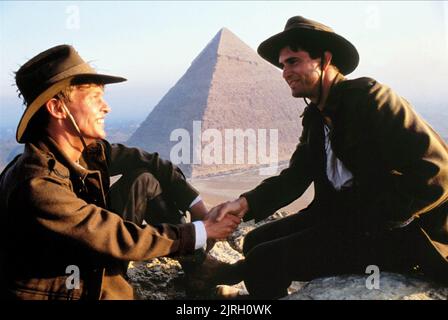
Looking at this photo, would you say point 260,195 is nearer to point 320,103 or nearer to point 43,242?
point 320,103

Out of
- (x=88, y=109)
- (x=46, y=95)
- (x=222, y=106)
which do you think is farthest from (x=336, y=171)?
(x=222, y=106)

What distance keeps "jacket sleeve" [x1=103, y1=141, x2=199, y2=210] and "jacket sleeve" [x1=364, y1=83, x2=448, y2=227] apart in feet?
4.45

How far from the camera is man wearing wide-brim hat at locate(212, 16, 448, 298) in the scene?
2502 millimetres

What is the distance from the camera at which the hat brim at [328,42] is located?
297 centimetres

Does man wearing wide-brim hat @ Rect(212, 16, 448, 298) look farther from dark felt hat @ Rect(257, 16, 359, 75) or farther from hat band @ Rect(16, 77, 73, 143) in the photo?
hat band @ Rect(16, 77, 73, 143)

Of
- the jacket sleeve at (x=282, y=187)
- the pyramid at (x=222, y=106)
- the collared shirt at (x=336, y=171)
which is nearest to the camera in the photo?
the collared shirt at (x=336, y=171)

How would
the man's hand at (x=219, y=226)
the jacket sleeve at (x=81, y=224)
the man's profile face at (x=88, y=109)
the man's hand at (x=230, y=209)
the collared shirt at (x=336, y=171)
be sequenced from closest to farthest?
the jacket sleeve at (x=81, y=224) → the man's profile face at (x=88, y=109) → the man's hand at (x=219, y=226) → the collared shirt at (x=336, y=171) → the man's hand at (x=230, y=209)

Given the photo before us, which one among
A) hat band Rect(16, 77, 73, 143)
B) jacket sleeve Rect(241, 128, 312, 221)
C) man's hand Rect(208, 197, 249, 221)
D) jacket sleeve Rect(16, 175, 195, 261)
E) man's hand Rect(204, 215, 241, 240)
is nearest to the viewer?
jacket sleeve Rect(16, 175, 195, 261)

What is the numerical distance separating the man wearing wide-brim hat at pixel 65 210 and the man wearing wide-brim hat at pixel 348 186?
24.4 inches

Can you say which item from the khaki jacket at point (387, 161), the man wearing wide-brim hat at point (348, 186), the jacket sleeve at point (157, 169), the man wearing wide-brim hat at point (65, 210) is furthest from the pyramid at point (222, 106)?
the man wearing wide-brim hat at point (65, 210)

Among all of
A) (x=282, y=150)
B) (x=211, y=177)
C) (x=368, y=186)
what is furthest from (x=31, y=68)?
(x=282, y=150)

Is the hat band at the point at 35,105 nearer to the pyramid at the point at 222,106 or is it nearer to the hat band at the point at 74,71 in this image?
the hat band at the point at 74,71

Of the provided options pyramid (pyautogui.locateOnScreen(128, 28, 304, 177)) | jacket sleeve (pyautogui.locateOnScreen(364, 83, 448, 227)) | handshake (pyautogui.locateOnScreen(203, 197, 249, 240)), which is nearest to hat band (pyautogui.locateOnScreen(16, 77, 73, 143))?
handshake (pyautogui.locateOnScreen(203, 197, 249, 240))
